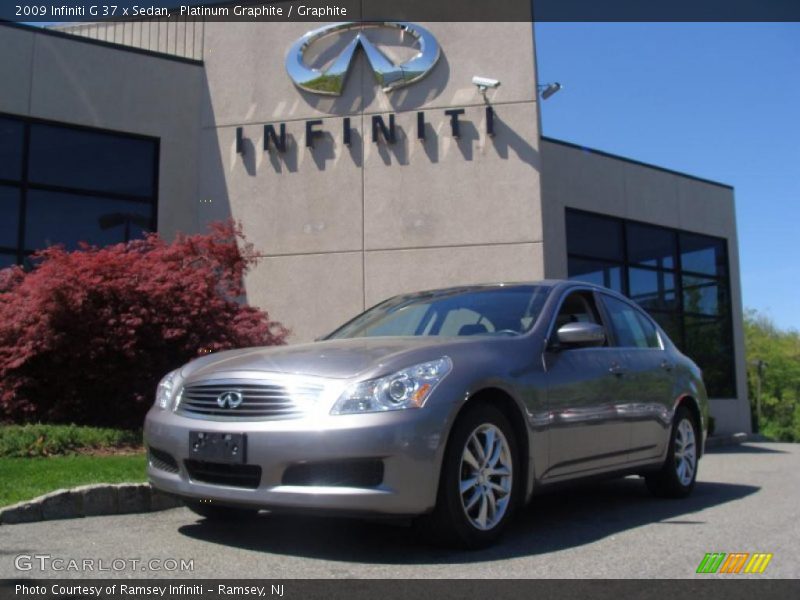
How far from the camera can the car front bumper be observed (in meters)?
4.04

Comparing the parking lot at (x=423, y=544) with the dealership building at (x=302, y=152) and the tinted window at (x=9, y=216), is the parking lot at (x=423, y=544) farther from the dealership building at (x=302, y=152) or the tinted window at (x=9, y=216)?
the tinted window at (x=9, y=216)

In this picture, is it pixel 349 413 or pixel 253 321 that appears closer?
pixel 349 413

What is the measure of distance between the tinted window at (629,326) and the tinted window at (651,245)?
34.0 feet

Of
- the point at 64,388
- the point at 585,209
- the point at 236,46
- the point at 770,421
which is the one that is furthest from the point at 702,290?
the point at 770,421

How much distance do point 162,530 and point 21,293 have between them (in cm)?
561

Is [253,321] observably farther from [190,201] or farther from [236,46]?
[236,46]

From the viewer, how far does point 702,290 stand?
735 inches

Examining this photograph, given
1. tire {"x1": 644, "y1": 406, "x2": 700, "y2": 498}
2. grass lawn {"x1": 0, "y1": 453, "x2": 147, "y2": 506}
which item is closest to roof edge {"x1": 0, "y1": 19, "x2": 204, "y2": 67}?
grass lawn {"x1": 0, "y1": 453, "x2": 147, "y2": 506}

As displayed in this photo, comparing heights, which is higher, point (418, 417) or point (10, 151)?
point (10, 151)

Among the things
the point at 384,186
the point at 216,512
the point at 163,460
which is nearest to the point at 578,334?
the point at 216,512

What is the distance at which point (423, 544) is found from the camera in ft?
14.7

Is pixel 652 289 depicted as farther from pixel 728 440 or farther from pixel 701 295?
pixel 728 440

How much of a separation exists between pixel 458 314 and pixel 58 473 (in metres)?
3.33

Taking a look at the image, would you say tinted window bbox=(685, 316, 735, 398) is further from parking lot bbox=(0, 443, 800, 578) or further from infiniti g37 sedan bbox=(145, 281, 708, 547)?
infiniti g37 sedan bbox=(145, 281, 708, 547)
